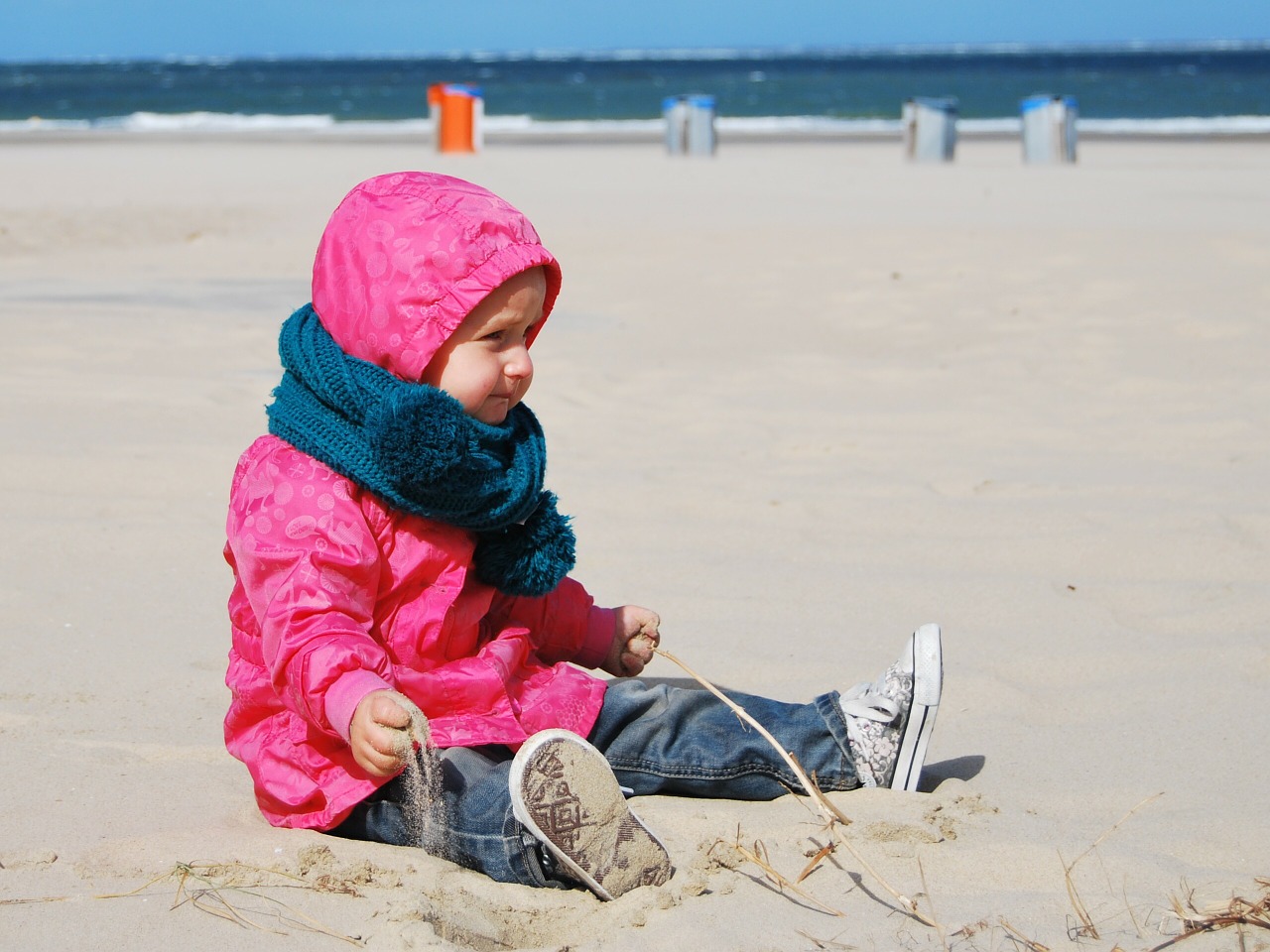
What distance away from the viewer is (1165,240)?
7.62 meters

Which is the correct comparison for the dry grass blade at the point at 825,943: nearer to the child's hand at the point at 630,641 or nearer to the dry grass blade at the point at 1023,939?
the dry grass blade at the point at 1023,939

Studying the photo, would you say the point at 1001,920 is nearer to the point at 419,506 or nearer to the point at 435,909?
the point at 435,909

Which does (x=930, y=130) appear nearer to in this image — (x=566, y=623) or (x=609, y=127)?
(x=609, y=127)

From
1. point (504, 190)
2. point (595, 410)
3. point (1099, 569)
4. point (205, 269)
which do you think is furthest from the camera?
point (504, 190)

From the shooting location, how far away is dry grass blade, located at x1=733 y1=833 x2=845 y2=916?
6.16 feet

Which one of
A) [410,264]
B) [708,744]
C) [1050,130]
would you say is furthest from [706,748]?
[1050,130]

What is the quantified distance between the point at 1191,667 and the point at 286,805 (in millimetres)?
1765

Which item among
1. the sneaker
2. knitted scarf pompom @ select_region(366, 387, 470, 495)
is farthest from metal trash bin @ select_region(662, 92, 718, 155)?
the sneaker

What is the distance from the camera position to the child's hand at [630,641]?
2445mm

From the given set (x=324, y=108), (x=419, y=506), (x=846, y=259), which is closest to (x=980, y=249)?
(x=846, y=259)

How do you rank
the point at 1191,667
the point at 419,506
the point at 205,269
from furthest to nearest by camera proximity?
1. the point at 205,269
2. the point at 1191,667
3. the point at 419,506

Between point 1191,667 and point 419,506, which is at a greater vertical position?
point 419,506

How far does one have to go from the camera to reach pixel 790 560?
3.42 metres

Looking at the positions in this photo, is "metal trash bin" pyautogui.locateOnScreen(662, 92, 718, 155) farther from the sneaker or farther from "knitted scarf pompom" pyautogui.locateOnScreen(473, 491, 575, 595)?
the sneaker
